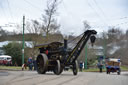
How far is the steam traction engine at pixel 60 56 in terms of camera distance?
70.3ft

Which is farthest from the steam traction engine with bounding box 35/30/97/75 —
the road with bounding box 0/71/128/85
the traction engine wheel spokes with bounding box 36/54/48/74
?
the road with bounding box 0/71/128/85

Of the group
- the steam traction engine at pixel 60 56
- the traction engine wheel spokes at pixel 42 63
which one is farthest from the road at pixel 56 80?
the traction engine wheel spokes at pixel 42 63

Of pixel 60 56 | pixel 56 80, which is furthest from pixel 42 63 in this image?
pixel 56 80

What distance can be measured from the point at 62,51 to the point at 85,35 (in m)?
2.39

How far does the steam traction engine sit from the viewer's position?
21.4 m

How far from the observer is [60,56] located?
2220cm

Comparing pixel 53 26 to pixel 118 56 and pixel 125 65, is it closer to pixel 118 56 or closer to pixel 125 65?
pixel 118 56

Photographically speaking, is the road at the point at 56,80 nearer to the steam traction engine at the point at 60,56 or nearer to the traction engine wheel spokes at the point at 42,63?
the steam traction engine at the point at 60,56

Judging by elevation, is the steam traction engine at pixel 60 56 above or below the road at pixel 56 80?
above

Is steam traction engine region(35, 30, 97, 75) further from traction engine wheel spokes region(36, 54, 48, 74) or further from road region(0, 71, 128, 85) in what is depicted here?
road region(0, 71, 128, 85)

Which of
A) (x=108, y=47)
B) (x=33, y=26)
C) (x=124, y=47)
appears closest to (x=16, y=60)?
(x=33, y=26)

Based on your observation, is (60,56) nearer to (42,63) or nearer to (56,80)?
(42,63)

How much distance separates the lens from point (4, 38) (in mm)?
88062

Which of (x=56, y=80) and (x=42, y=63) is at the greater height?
(x=42, y=63)
